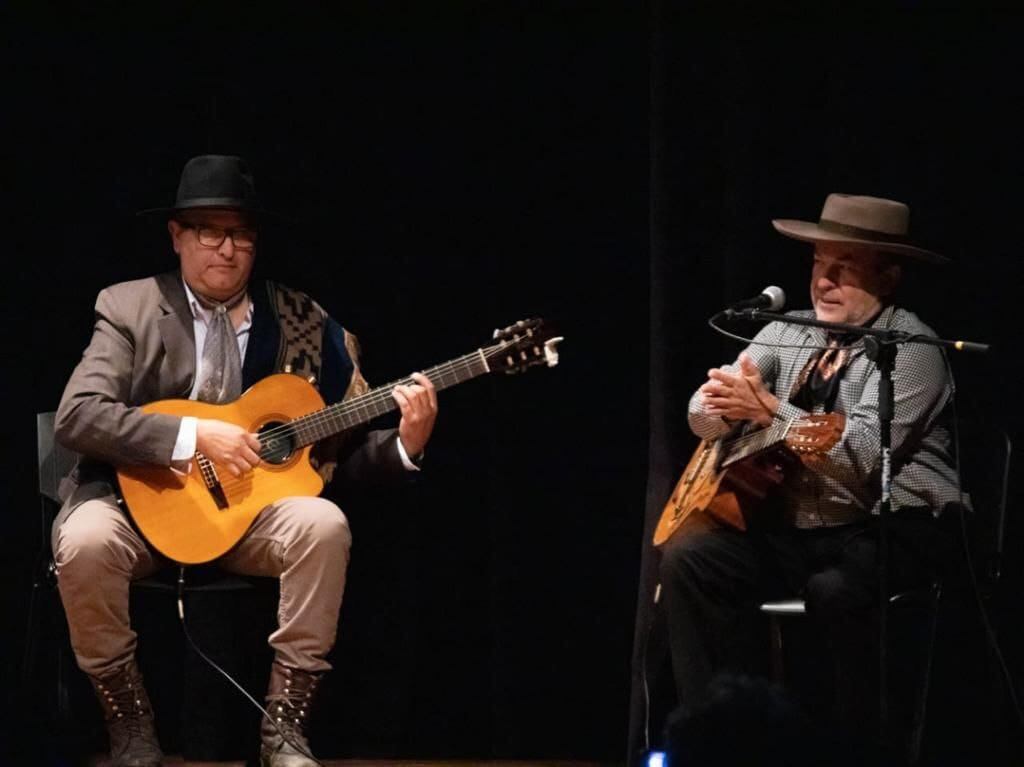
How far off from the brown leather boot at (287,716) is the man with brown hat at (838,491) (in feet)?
3.20

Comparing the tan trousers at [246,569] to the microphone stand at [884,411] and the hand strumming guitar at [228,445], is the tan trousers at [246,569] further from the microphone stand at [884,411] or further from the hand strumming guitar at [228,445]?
the microphone stand at [884,411]

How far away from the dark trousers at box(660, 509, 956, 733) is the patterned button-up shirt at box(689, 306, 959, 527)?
58mm

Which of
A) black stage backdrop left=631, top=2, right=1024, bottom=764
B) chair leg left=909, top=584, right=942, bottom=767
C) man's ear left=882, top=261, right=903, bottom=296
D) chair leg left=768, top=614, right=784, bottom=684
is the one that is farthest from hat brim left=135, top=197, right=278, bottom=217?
chair leg left=909, top=584, right=942, bottom=767

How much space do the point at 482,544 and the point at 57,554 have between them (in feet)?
4.47

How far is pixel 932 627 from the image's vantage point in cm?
439

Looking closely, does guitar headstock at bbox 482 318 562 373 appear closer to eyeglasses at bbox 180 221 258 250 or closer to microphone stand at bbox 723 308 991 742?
eyeglasses at bbox 180 221 258 250

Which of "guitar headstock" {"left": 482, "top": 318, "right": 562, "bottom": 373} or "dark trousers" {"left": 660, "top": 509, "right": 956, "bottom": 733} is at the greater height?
"guitar headstock" {"left": 482, "top": 318, "right": 562, "bottom": 373}

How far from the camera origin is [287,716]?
4.39 meters

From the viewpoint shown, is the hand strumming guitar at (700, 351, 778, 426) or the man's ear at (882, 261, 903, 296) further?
the man's ear at (882, 261, 903, 296)

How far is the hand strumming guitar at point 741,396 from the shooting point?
436 cm

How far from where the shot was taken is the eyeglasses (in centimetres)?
468

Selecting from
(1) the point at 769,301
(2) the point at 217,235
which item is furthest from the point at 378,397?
(1) the point at 769,301

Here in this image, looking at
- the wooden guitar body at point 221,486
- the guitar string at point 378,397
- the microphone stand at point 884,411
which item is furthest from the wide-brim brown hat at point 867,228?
the wooden guitar body at point 221,486

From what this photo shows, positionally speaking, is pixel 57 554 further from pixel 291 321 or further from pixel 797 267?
pixel 797 267
